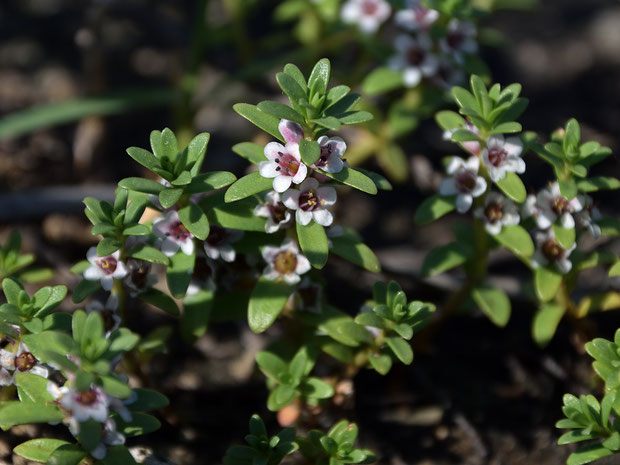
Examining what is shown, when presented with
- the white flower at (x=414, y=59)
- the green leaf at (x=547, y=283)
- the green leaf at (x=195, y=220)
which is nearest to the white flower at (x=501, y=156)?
the green leaf at (x=547, y=283)

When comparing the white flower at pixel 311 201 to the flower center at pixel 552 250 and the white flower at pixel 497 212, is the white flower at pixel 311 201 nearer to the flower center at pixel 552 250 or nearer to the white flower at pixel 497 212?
the white flower at pixel 497 212

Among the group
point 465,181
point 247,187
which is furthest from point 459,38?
point 247,187

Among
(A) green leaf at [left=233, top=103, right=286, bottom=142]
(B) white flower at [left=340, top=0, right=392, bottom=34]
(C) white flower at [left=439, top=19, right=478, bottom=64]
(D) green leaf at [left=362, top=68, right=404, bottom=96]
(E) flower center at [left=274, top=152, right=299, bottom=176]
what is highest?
(B) white flower at [left=340, top=0, right=392, bottom=34]

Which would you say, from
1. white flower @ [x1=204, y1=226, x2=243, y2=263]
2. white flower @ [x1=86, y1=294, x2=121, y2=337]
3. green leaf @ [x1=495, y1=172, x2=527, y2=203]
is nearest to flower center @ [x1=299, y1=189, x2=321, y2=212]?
white flower @ [x1=204, y1=226, x2=243, y2=263]

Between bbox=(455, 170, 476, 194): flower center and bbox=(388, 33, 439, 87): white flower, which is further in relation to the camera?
bbox=(388, 33, 439, 87): white flower

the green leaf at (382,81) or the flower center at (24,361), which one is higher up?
the green leaf at (382,81)

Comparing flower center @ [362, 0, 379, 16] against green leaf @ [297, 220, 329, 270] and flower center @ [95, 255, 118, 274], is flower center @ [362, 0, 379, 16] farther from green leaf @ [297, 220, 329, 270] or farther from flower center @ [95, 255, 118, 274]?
flower center @ [95, 255, 118, 274]

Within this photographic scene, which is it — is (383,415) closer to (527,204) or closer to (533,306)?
(533,306)
